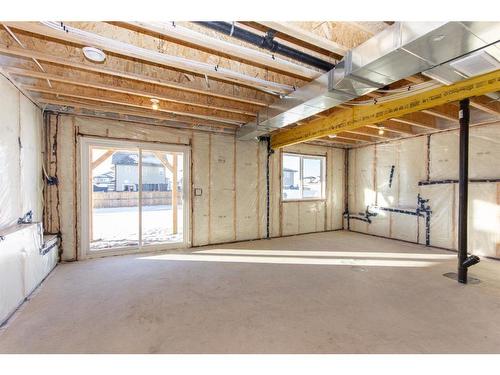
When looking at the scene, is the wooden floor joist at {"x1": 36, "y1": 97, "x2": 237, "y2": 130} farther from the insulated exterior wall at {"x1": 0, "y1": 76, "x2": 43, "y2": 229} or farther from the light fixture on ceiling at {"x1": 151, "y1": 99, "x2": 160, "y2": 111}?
the light fixture on ceiling at {"x1": 151, "y1": 99, "x2": 160, "y2": 111}

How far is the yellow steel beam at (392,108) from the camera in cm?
258

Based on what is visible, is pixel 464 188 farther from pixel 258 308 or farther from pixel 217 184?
pixel 217 184

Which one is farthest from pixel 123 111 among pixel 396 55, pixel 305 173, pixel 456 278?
pixel 456 278

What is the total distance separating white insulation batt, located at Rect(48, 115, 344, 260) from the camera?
412 cm

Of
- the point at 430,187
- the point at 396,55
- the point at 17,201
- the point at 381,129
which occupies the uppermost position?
the point at 381,129

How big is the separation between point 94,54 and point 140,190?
2.66 metres

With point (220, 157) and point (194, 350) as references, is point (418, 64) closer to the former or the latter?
point (194, 350)

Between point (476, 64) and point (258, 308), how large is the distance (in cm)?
311

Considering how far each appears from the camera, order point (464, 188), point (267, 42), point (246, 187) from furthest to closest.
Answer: point (246, 187) → point (464, 188) → point (267, 42)

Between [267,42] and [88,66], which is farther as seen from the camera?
[88,66]

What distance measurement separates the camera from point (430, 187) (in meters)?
5.28

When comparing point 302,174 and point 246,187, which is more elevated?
point 302,174

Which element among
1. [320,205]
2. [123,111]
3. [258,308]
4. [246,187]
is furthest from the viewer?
[320,205]
